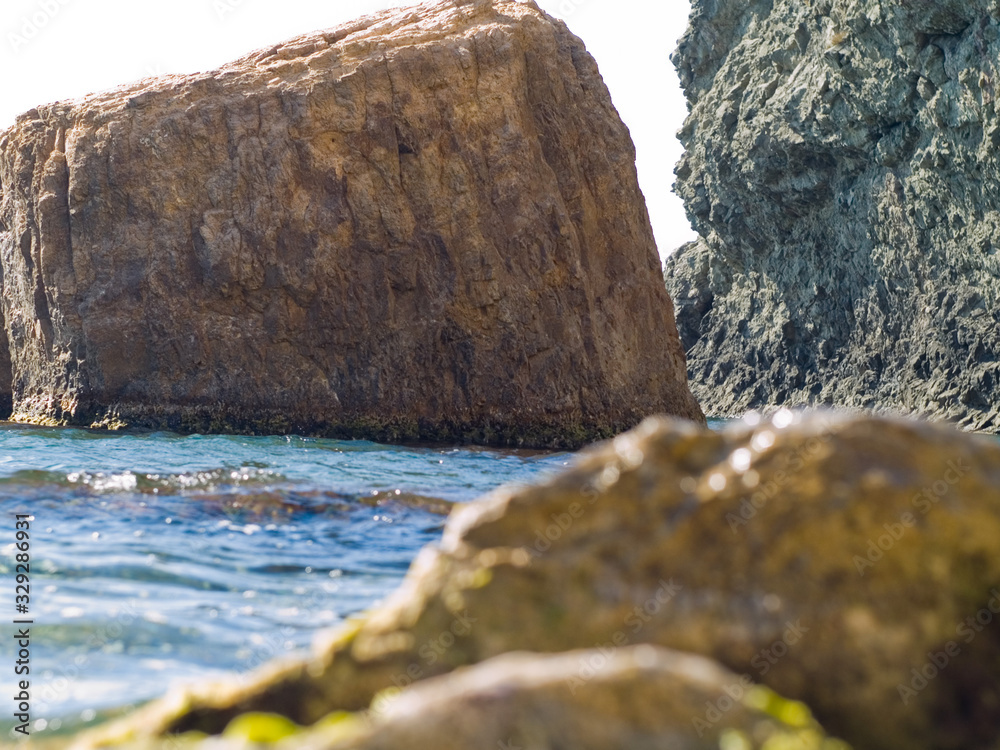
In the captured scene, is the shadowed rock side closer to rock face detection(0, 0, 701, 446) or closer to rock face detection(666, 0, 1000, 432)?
rock face detection(0, 0, 701, 446)

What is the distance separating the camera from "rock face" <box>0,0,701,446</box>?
18.4 meters

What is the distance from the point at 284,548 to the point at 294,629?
6.55 ft

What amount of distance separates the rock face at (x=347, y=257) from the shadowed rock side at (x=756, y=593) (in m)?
15.2

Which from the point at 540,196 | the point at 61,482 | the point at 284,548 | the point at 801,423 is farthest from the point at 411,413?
the point at 801,423

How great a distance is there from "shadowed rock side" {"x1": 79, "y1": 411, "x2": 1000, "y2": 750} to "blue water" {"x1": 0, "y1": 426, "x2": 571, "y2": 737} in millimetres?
1449

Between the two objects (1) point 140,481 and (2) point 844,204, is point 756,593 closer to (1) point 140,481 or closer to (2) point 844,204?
(1) point 140,481

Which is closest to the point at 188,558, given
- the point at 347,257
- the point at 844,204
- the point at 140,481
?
the point at 140,481

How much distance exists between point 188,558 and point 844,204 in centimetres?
3675

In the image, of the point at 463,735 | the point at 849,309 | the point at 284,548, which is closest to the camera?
the point at 463,735

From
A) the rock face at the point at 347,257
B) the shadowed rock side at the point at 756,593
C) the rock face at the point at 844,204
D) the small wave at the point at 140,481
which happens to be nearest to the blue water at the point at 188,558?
the small wave at the point at 140,481

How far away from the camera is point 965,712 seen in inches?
112

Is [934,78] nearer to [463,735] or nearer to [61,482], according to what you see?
[61,482]

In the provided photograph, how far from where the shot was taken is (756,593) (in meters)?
2.82

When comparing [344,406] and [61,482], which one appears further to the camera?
[344,406]
